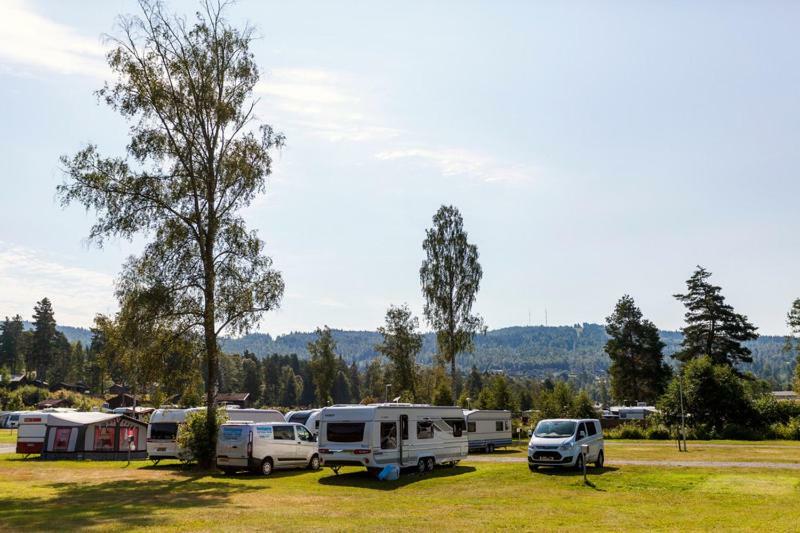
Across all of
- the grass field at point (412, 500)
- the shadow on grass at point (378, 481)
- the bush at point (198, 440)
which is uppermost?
the bush at point (198, 440)

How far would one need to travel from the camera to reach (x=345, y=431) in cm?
2297

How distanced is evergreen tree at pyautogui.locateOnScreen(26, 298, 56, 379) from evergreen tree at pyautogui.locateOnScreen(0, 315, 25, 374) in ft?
31.7

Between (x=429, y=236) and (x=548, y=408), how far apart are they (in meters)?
18.2

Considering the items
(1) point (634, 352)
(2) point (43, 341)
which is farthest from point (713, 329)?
(2) point (43, 341)

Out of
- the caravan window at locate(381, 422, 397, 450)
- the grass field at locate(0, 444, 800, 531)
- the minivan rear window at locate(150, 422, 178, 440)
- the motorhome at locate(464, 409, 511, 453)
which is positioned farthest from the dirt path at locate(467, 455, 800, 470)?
the minivan rear window at locate(150, 422, 178, 440)

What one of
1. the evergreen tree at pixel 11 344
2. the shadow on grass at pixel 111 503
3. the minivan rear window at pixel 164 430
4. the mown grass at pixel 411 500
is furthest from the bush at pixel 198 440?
the evergreen tree at pixel 11 344

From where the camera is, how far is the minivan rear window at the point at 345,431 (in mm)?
22656

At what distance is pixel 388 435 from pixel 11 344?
13888cm

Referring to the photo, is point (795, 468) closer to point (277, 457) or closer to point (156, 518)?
point (277, 457)

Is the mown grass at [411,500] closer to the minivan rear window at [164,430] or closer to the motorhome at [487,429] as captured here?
the minivan rear window at [164,430]

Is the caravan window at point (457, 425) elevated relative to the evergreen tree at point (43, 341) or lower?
lower

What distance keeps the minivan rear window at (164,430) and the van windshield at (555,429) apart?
55.3 ft

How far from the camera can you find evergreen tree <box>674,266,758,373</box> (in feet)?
235

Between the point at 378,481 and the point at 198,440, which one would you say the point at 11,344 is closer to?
the point at 198,440
